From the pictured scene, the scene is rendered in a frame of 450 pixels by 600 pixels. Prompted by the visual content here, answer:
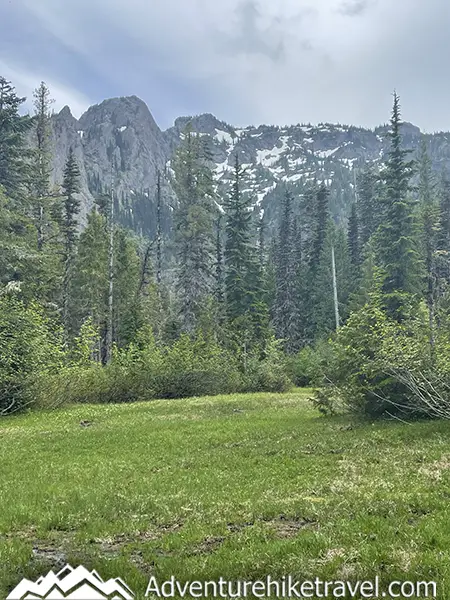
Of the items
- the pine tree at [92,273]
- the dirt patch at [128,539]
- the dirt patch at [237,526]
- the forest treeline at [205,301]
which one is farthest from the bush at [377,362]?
the pine tree at [92,273]

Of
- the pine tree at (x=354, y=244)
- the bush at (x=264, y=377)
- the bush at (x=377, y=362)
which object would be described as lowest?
the bush at (x=264, y=377)

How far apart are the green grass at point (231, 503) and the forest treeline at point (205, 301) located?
3.67 metres

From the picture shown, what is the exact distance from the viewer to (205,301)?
51469mm

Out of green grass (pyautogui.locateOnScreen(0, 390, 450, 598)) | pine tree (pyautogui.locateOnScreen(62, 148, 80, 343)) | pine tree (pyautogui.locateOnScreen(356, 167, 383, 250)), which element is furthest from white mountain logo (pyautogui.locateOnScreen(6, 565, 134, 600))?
pine tree (pyautogui.locateOnScreen(356, 167, 383, 250))

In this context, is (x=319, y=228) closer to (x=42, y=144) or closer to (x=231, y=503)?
(x=42, y=144)

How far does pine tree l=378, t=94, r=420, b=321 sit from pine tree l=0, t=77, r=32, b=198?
3628 cm

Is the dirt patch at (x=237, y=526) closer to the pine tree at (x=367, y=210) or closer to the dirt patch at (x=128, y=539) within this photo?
the dirt patch at (x=128, y=539)

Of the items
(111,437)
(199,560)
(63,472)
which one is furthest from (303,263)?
(199,560)

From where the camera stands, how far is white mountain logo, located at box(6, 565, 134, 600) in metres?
5.80

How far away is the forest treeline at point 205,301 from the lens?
2144cm

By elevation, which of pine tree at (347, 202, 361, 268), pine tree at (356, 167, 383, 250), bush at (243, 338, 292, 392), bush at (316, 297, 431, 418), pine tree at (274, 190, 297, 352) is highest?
pine tree at (356, 167, 383, 250)

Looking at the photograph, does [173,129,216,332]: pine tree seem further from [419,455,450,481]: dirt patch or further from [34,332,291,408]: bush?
[419,455,450,481]: dirt patch

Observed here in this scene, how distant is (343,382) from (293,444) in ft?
21.8

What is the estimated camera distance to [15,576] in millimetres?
6699
